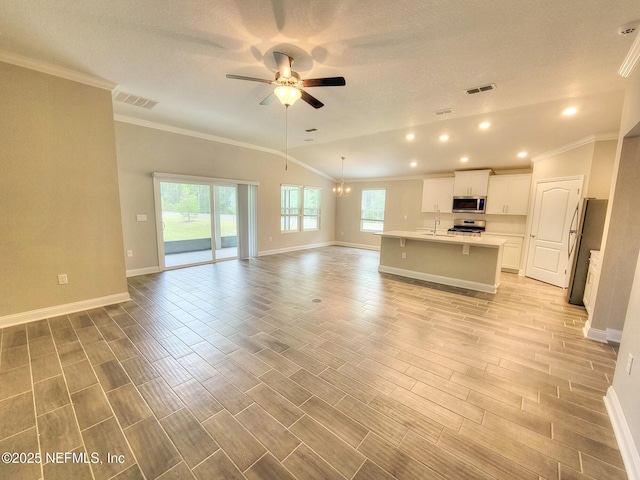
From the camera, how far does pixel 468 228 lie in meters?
6.69

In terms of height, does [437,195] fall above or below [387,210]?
above

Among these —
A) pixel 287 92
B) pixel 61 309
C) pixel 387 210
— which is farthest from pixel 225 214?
pixel 387 210

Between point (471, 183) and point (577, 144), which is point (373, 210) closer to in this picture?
point (471, 183)

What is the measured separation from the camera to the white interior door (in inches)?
186

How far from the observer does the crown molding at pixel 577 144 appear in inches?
162

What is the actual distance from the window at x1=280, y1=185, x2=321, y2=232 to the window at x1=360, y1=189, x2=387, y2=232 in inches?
64.9

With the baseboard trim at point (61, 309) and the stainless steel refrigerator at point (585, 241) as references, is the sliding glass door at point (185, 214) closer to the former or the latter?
the baseboard trim at point (61, 309)

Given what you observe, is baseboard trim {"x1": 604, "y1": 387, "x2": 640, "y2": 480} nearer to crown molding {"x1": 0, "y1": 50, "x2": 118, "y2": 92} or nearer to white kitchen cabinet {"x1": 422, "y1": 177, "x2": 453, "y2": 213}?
white kitchen cabinet {"x1": 422, "y1": 177, "x2": 453, "y2": 213}

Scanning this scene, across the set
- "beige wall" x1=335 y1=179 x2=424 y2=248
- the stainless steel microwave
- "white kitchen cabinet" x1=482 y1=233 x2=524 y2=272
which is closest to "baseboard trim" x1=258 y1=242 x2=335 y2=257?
"beige wall" x1=335 y1=179 x2=424 y2=248

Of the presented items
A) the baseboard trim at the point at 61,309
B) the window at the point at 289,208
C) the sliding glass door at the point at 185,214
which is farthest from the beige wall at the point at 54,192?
the window at the point at 289,208

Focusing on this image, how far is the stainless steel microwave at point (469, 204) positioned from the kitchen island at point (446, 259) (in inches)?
59.2

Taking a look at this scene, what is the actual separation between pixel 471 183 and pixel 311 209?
4823 millimetres

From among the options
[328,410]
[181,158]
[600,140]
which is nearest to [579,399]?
[328,410]

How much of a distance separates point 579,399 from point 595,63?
3281mm
